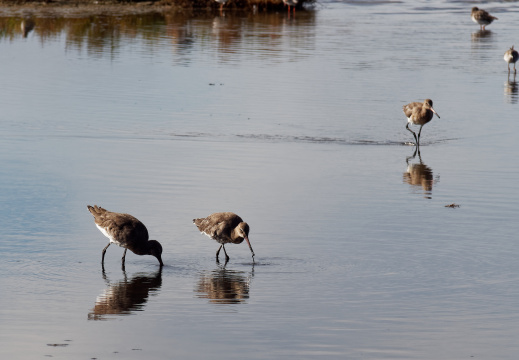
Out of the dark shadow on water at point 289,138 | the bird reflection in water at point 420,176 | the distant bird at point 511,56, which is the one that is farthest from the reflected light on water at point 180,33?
the bird reflection in water at point 420,176

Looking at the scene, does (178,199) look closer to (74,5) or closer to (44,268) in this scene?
(44,268)

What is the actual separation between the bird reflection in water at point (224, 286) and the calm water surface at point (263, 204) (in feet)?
0.12

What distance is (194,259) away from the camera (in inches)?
476

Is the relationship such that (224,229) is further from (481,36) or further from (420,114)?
(481,36)

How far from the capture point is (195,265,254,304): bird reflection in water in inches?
416

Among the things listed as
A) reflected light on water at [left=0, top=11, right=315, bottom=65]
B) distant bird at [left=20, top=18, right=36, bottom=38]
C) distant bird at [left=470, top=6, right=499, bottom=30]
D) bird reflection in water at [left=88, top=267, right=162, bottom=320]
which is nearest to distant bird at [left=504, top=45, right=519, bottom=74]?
reflected light on water at [left=0, top=11, right=315, bottom=65]

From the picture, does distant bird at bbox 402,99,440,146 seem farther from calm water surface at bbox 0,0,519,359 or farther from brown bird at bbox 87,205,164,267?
brown bird at bbox 87,205,164,267

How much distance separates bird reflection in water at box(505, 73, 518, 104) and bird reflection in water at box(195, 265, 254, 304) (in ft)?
46.1

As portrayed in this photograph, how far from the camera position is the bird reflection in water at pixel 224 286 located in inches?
416

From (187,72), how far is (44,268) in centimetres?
1668

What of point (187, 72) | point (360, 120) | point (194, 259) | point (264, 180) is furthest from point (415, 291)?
point (187, 72)

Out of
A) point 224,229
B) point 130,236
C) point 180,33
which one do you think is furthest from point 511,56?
point 130,236

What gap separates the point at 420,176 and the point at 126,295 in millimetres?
7190

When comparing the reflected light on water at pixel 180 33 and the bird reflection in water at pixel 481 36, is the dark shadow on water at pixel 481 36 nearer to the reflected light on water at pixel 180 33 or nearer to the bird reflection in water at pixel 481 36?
the bird reflection in water at pixel 481 36
